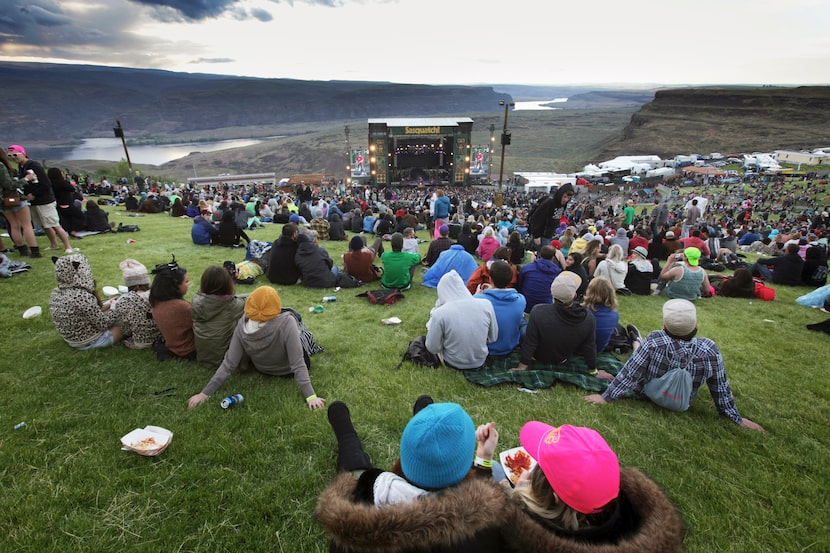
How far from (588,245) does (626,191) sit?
135 feet

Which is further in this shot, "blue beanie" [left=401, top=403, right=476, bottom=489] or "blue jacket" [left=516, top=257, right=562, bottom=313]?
"blue jacket" [left=516, top=257, right=562, bottom=313]

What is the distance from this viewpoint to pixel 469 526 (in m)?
1.41

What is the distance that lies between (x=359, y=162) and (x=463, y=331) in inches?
1467

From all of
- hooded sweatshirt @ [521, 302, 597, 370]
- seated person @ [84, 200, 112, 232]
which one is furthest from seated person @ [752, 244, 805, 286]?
seated person @ [84, 200, 112, 232]

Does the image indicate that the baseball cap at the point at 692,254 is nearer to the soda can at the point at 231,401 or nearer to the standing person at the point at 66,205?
the soda can at the point at 231,401

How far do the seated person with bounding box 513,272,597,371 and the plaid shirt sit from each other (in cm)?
63

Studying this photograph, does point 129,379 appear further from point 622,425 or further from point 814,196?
point 814,196

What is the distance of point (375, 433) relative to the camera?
3117 millimetres

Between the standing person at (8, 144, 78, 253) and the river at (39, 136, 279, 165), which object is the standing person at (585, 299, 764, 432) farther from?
the river at (39, 136, 279, 165)

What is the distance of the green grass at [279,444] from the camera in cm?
231

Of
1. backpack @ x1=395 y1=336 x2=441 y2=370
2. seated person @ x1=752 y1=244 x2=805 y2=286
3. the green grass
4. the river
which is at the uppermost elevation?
the green grass

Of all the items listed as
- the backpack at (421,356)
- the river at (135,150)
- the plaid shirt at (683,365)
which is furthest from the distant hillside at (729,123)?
the river at (135,150)

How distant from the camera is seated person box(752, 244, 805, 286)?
878 centimetres

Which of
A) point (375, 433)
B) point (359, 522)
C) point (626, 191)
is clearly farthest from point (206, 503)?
point (626, 191)
